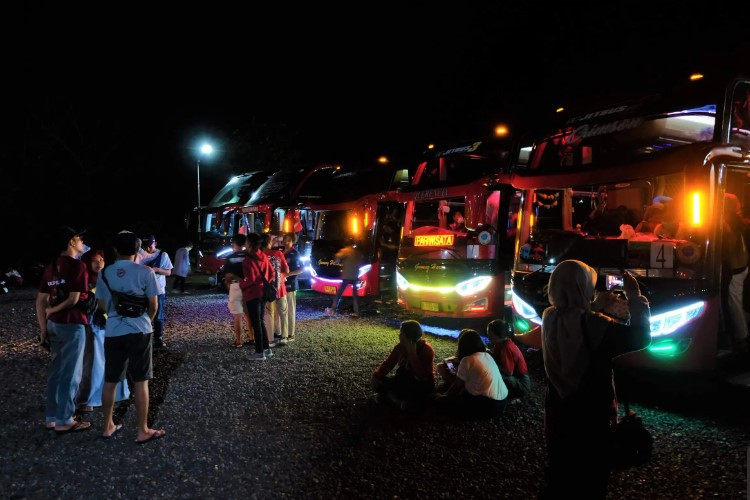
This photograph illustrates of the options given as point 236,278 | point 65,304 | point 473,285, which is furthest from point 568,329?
point 473,285

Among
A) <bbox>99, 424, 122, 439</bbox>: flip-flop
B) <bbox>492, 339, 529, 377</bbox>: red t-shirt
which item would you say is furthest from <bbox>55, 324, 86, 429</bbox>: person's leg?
<bbox>492, 339, 529, 377</bbox>: red t-shirt

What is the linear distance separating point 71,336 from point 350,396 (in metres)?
2.67

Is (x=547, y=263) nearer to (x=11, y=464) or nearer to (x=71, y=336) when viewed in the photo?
(x=71, y=336)

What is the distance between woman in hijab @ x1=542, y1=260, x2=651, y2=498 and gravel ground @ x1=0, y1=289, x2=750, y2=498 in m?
1.10

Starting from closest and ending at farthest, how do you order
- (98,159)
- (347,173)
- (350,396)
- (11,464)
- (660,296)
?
(11,464) → (660,296) → (350,396) → (347,173) → (98,159)

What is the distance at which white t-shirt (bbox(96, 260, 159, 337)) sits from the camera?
446 cm

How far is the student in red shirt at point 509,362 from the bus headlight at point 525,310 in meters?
1.02

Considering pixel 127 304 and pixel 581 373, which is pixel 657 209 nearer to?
pixel 581 373

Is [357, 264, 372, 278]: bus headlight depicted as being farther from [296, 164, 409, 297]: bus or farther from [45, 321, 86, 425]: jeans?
[45, 321, 86, 425]: jeans

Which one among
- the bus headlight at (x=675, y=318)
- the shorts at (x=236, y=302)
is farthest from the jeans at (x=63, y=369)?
the bus headlight at (x=675, y=318)

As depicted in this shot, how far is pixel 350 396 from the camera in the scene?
5.82 meters

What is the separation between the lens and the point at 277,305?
8.32 metres

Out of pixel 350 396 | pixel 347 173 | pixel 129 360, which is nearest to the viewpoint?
pixel 129 360

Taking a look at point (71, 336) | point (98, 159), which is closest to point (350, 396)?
point (71, 336)
